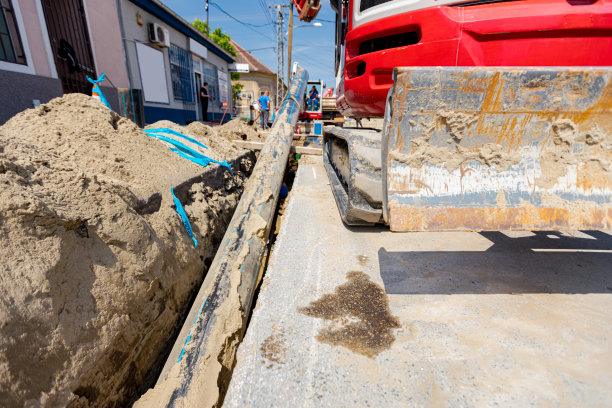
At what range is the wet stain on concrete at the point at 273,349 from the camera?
1389 millimetres

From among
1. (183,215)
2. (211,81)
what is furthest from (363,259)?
(211,81)

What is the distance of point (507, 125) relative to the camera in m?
1.79

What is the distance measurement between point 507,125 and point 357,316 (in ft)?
5.00

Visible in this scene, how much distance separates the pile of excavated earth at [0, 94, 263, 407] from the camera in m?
1.09

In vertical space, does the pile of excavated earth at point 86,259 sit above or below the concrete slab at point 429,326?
above

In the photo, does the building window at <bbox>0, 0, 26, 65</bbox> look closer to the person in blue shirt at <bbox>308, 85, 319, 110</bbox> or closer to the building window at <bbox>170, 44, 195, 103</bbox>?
the building window at <bbox>170, 44, 195, 103</bbox>

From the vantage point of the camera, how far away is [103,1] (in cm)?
704

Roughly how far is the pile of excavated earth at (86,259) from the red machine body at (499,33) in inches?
85.6

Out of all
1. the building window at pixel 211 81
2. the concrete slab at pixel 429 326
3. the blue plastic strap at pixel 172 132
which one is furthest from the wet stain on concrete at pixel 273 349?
the building window at pixel 211 81

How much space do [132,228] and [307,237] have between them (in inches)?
57.3

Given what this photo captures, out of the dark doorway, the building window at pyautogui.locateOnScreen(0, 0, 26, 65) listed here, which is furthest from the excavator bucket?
the dark doorway

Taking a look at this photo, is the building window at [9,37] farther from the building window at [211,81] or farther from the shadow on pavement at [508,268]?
the building window at [211,81]

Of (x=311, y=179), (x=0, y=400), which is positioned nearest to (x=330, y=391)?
(x=0, y=400)

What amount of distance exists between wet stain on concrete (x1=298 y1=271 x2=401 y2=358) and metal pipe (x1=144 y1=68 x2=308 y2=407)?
421mm
